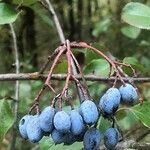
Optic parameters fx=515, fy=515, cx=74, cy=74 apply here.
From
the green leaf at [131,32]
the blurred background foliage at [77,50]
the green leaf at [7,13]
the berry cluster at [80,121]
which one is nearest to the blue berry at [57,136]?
the berry cluster at [80,121]

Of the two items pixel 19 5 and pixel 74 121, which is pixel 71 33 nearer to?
pixel 19 5

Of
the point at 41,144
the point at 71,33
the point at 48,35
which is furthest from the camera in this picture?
the point at 71,33

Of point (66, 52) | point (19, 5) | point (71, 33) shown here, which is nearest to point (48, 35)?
point (71, 33)

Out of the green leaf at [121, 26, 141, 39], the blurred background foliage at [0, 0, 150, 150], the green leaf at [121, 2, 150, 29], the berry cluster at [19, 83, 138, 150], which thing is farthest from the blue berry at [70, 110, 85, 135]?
the green leaf at [121, 26, 141, 39]

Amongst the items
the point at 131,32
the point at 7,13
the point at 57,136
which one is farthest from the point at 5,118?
the point at 131,32

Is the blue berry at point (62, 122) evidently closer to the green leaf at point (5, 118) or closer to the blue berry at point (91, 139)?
the blue berry at point (91, 139)

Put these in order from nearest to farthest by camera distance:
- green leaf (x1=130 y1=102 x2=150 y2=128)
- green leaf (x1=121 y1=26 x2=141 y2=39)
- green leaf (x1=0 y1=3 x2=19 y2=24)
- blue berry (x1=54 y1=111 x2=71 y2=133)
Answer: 1. blue berry (x1=54 y1=111 x2=71 y2=133)
2. green leaf (x1=130 y1=102 x2=150 y2=128)
3. green leaf (x1=0 y1=3 x2=19 y2=24)
4. green leaf (x1=121 y1=26 x2=141 y2=39)

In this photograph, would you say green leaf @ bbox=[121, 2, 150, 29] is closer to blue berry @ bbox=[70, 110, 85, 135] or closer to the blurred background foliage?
the blurred background foliage
